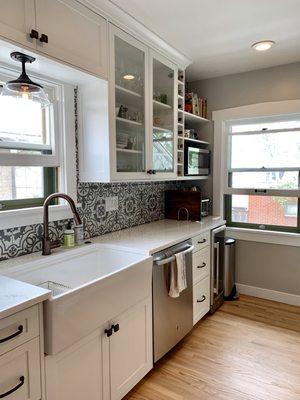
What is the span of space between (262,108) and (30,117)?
7.54 feet

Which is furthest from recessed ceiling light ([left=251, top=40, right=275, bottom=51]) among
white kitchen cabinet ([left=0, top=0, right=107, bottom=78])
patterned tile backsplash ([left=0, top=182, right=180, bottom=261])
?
patterned tile backsplash ([left=0, top=182, right=180, bottom=261])

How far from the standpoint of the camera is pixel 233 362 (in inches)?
84.4

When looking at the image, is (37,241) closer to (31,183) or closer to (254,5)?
(31,183)

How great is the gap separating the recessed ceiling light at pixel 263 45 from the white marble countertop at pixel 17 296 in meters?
2.43

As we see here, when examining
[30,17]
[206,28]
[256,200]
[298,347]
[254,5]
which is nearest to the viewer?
[30,17]

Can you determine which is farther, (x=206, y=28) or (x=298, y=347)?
(x=298, y=347)

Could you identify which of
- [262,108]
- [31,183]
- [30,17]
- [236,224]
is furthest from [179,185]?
[30,17]

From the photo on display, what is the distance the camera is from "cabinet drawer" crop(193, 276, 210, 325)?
253 cm

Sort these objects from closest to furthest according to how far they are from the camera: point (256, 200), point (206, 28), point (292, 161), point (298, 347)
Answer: point (206, 28), point (298, 347), point (292, 161), point (256, 200)

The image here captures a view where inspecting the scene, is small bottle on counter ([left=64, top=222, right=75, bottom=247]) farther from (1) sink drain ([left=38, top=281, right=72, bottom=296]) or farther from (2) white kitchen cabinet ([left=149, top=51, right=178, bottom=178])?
(2) white kitchen cabinet ([left=149, top=51, right=178, bottom=178])

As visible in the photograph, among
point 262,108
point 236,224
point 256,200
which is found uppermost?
point 262,108

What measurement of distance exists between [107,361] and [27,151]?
1.32m

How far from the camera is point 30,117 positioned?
73.5 inches

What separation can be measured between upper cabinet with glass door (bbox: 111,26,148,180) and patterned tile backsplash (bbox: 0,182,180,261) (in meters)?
0.31
